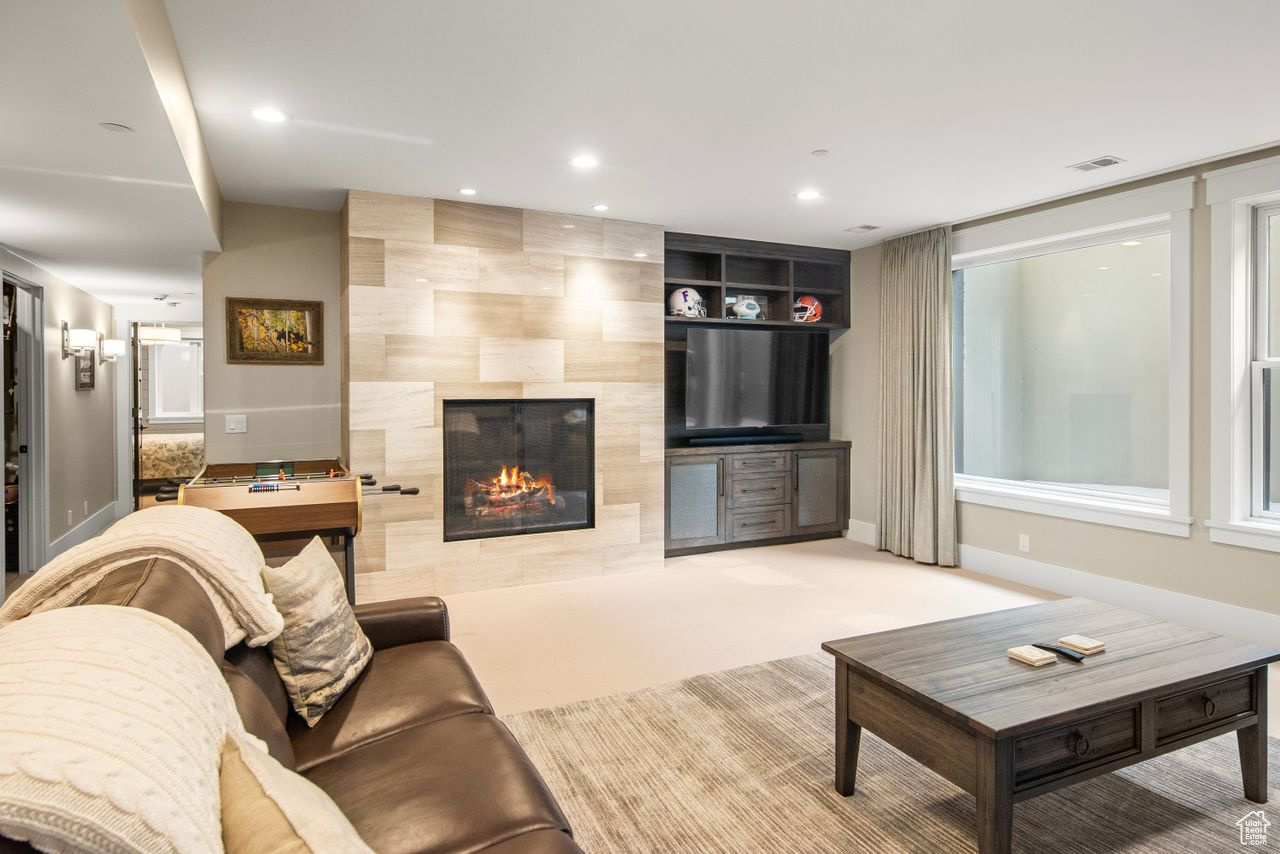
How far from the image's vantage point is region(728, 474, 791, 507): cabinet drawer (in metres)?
6.02

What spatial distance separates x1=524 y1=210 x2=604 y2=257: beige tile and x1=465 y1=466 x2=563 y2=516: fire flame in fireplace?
5.02 ft

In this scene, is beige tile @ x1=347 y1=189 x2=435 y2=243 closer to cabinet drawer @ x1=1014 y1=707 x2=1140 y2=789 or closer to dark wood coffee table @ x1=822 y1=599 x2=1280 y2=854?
dark wood coffee table @ x1=822 y1=599 x2=1280 y2=854

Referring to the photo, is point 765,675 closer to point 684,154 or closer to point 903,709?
point 903,709

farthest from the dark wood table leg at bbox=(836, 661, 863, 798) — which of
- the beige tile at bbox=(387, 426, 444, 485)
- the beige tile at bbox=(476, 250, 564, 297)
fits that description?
the beige tile at bbox=(476, 250, 564, 297)

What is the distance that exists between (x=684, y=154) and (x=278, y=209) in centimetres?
274

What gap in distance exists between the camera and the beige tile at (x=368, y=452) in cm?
451

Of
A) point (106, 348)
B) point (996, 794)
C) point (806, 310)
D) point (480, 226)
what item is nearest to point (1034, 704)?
point (996, 794)

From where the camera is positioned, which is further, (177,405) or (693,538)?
(177,405)

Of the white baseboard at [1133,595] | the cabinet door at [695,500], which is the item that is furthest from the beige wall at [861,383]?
the cabinet door at [695,500]

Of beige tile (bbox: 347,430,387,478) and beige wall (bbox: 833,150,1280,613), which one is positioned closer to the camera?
beige wall (bbox: 833,150,1280,613)

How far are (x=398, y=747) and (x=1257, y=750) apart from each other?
8.39ft

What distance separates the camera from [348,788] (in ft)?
5.16

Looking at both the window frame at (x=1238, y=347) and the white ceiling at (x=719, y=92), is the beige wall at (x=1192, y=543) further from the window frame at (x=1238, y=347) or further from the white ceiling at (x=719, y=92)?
the white ceiling at (x=719, y=92)

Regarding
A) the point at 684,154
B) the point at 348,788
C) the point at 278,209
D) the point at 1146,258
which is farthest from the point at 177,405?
the point at 1146,258
